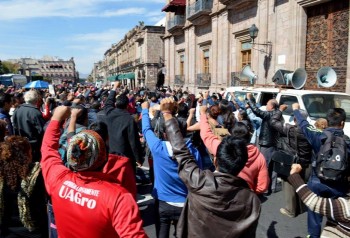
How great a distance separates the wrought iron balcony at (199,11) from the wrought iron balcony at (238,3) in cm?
251

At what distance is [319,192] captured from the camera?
3713 mm

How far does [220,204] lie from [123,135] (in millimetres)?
2776

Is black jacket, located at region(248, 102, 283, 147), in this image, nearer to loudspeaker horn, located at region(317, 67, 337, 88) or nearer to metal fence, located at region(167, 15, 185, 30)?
loudspeaker horn, located at region(317, 67, 337, 88)

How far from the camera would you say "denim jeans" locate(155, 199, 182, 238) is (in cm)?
324

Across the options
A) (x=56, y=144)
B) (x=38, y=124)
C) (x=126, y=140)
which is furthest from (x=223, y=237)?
(x=38, y=124)

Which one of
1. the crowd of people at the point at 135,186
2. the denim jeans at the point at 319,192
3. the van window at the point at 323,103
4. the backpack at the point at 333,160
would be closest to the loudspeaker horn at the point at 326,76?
the van window at the point at 323,103

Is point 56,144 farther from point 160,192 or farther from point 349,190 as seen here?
point 349,190

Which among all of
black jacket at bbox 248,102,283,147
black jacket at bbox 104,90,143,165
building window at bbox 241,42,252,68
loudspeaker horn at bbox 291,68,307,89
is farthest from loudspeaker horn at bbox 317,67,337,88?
building window at bbox 241,42,252,68

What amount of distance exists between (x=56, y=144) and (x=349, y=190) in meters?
2.97

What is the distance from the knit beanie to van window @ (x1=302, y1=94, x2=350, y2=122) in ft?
22.7

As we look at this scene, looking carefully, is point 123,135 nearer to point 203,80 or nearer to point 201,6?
point 201,6

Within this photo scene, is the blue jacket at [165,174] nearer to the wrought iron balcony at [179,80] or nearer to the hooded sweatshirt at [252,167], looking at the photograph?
the hooded sweatshirt at [252,167]

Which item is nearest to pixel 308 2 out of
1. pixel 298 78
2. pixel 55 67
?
pixel 298 78

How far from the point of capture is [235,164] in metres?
2.17
